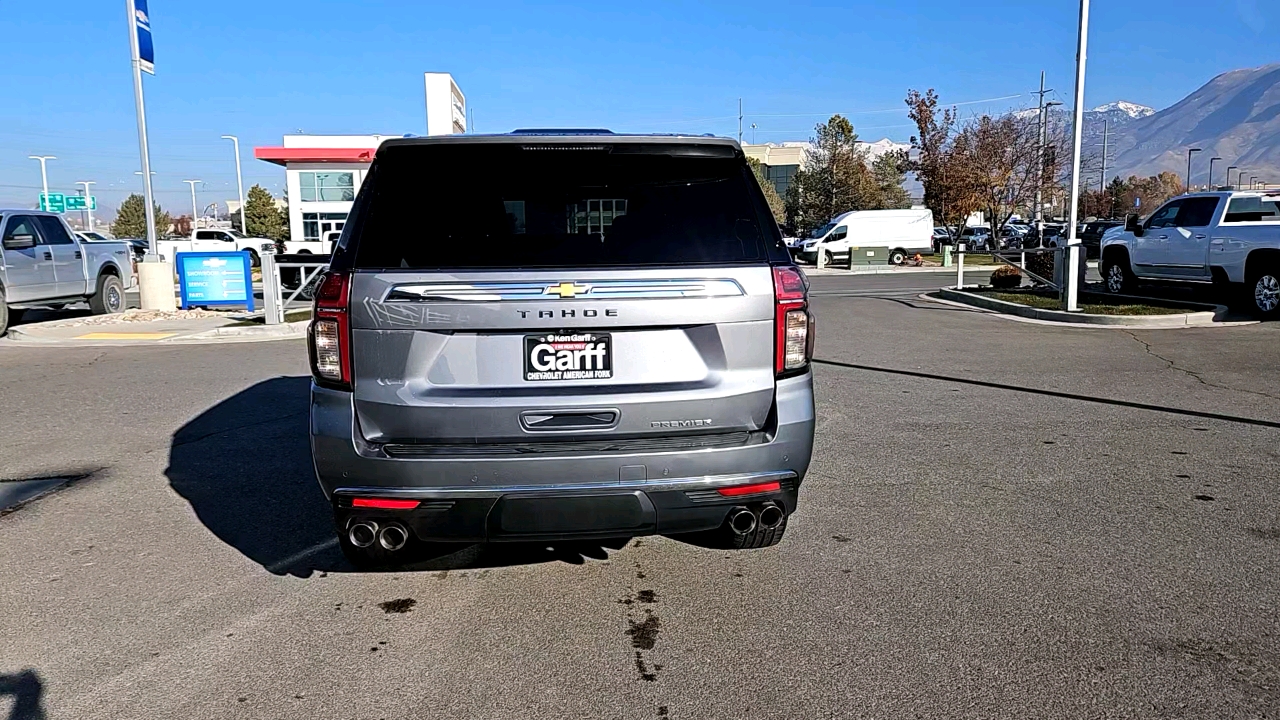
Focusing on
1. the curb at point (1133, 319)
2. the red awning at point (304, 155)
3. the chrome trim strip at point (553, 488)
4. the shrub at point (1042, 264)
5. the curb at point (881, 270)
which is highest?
the red awning at point (304, 155)

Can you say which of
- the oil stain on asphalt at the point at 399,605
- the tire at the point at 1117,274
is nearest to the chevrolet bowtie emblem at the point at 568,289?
the oil stain on asphalt at the point at 399,605

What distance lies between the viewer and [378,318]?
3.55 m

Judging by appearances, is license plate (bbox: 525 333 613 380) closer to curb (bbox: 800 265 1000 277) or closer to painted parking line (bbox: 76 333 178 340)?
painted parking line (bbox: 76 333 178 340)

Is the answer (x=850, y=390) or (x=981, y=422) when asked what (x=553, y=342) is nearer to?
(x=981, y=422)

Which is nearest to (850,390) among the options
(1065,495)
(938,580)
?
(1065,495)

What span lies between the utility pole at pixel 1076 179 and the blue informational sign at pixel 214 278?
14426 millimetres

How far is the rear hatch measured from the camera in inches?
140

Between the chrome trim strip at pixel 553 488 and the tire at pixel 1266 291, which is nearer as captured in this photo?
the chrome trim strip at pixel 553 488

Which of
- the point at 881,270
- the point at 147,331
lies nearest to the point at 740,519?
the point at 147,331

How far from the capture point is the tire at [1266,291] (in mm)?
14352

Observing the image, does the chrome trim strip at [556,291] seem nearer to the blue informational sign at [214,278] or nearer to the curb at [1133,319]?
the curb at [1133,319]

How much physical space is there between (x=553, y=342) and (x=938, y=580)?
210 centimetres

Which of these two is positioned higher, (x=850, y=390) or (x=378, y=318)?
(x=378, y=318)

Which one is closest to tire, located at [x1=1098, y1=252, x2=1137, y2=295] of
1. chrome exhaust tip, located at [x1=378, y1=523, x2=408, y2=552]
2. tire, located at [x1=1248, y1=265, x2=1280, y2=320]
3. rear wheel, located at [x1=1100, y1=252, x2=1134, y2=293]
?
rear wheel, located at [x1=1100, y1=252, x2=1134, y2=293]
